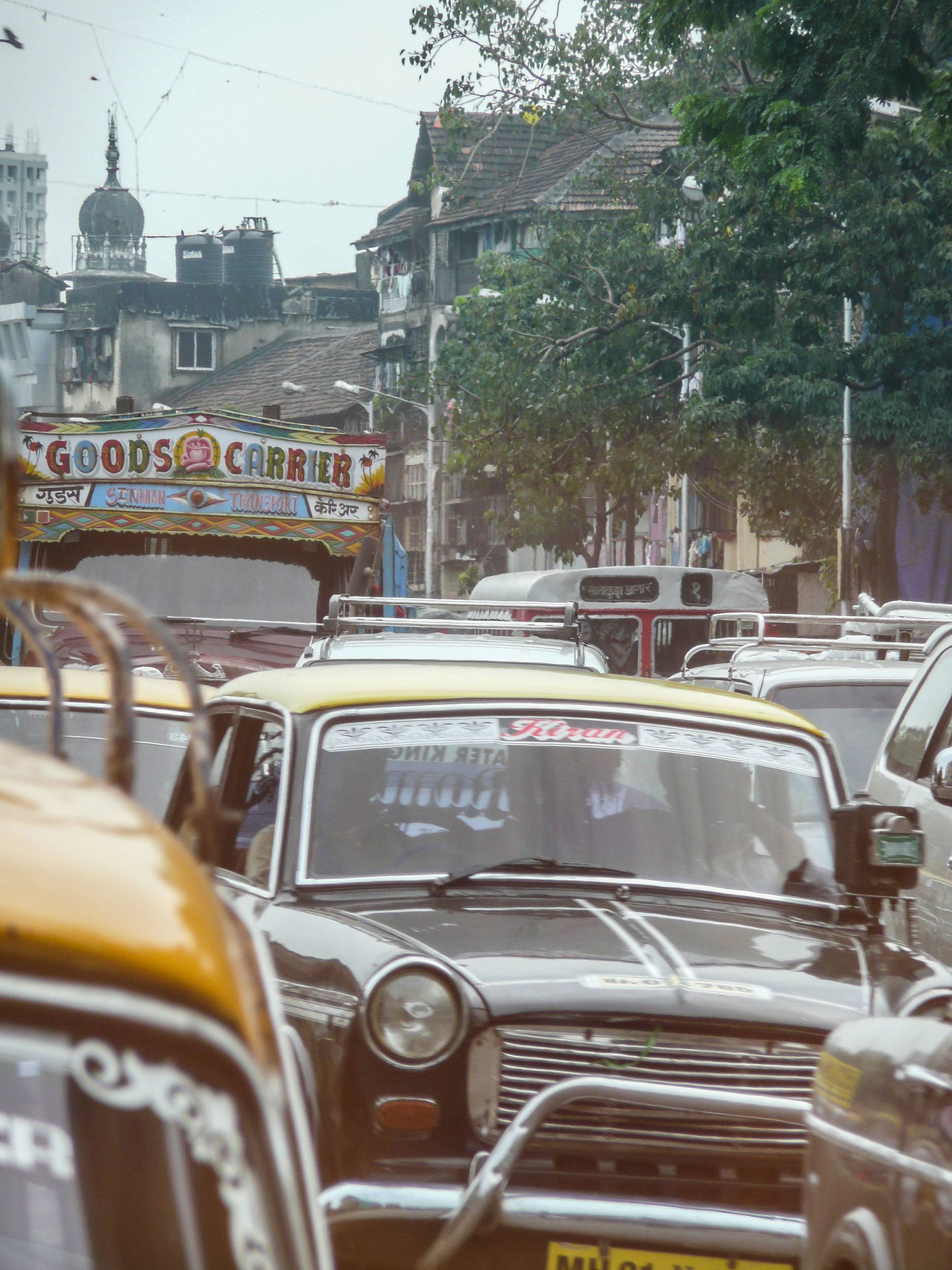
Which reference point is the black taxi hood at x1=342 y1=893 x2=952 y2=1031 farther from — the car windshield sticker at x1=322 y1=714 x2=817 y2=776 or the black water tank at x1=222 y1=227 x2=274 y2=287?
the black water tank at x1=222 y1=227 x2=274 y2=287

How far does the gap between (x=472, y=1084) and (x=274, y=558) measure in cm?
1293

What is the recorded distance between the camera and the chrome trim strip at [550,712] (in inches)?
194

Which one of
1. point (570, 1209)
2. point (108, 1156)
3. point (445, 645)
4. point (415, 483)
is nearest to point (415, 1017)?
point (570, 1209)

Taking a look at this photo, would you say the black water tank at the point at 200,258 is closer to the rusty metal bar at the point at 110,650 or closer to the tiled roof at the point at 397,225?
the tiled roof at the point at 397,225

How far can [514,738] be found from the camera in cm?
518

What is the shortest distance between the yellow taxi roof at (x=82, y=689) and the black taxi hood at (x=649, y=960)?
11.1ft

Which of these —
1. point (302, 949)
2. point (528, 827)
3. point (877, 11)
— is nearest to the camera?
point (302, 949)

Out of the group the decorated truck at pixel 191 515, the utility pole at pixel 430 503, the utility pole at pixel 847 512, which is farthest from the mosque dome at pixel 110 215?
the decorated truck at pixel 191 515

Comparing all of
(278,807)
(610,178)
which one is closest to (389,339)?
(610,178)

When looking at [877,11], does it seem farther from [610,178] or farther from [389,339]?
[389,339]

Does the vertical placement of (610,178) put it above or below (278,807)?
above

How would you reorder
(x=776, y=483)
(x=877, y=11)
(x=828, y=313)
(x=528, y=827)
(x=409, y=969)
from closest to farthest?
(x=409, y=969) < (x=528, y=827) < (x=877, y=11) < (x=828, y=313) < (x=776, y=483)

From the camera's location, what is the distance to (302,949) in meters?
4.52

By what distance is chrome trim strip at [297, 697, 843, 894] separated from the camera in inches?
194
